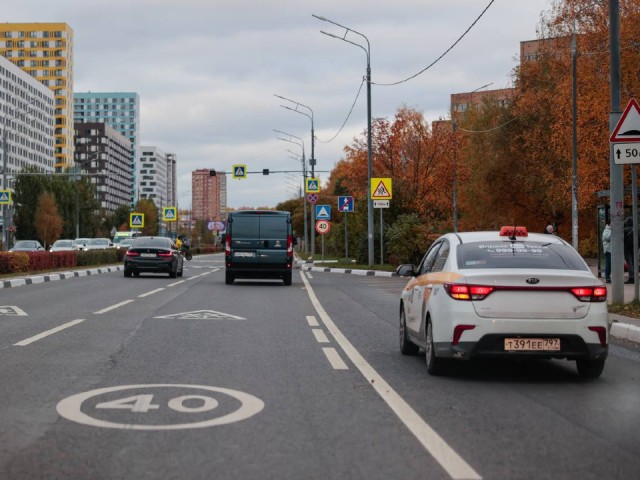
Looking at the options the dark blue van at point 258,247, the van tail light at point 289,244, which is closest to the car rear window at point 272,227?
the dark blue van at point 258,247

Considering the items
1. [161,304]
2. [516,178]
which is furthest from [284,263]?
[516,178]

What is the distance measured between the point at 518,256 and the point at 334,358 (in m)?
2.41

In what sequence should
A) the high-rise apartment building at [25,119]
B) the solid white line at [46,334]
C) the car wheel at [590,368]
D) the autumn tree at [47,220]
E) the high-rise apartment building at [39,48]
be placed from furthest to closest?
the high-rise apartment building at [39,48]
the high-rise apartment building at [25,119]
the autumn tree at [47,220]
the solid white line at [46,334]
the car wheel at [590,368]

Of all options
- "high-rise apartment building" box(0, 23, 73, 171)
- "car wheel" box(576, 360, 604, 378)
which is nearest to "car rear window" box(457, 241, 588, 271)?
"car wheel" box(576, 360, 604, 378)

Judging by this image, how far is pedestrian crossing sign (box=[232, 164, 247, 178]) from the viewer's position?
6149 centimetres

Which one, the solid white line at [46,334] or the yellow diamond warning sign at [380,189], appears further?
the yellow diamond warning sign at [380,189]

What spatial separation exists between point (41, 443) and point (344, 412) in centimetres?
222

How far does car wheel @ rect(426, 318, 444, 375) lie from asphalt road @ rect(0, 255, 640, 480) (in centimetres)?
15

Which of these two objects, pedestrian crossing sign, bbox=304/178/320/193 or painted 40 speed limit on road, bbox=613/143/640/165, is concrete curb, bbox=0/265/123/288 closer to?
pedestrian crossing sign, bbox=304/178/320/193

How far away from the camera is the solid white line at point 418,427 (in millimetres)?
5148

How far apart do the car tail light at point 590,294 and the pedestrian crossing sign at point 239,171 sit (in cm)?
5345

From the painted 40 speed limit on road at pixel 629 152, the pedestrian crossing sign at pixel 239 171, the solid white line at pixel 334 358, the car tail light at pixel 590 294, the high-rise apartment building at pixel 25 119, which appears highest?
the high-rise apartment building at pixel 25 119

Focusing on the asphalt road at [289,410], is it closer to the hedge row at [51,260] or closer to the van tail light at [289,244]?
the van tail light at [289,244]

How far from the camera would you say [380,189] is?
3525 centimetres
